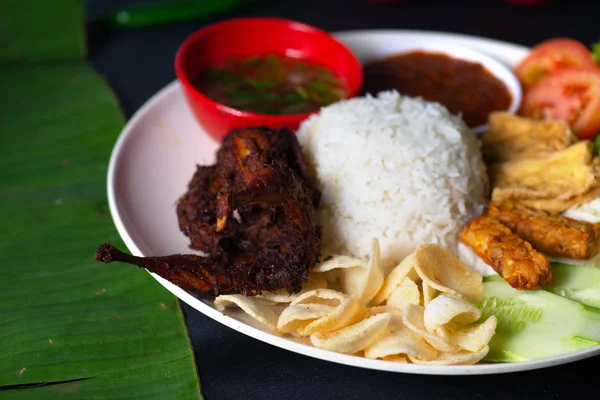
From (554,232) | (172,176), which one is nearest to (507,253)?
(554,232)

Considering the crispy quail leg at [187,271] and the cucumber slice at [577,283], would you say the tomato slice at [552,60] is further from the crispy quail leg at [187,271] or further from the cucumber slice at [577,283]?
the crispy quail leg at [187,271]

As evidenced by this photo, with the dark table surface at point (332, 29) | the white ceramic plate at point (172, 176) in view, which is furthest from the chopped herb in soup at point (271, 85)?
the dark table surface at point (332, 29)

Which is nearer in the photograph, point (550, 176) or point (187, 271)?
point (187, 271)

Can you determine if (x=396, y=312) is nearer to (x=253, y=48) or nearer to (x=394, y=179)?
(x=394, y=179)

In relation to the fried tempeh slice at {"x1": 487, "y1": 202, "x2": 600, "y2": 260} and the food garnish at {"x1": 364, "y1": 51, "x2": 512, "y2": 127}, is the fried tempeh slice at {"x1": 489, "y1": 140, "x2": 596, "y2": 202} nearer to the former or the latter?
the fried tempeh slice at {"x1": 487, "y1": 202, "x2": 600, "y2": 260}

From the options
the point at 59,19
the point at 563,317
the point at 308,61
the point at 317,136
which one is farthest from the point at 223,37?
the point at 563,317

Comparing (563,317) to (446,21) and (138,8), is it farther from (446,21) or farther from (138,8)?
(138,8)
